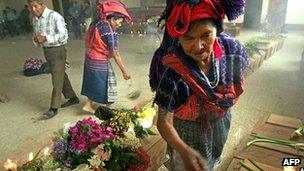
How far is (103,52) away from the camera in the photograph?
168 inches

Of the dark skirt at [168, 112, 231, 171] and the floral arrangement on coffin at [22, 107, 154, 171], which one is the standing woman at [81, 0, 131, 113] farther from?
the dark skirt at [168, 112, 231, 171]

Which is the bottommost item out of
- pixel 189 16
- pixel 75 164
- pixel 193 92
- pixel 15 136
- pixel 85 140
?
pixel 15 136

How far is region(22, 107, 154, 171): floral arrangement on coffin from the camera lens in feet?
7.79

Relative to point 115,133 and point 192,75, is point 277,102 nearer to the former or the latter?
point 115,133

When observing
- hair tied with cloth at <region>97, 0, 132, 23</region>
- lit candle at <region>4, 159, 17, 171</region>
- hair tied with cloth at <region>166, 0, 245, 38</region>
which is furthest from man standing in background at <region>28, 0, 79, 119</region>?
hair tied with cloth at <region>166, 0, 245, 38</region>

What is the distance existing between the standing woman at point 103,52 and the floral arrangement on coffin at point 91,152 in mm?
1770

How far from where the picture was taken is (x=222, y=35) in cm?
173

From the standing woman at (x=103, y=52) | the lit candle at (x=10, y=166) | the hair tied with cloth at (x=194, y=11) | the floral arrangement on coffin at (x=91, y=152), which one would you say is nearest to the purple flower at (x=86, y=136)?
the floral arrangement on coffin at (x=91, y=152)

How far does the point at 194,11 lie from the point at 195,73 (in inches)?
12.5

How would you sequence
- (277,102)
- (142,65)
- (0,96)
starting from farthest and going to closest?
(142,65) → (0,96) → (277,102)

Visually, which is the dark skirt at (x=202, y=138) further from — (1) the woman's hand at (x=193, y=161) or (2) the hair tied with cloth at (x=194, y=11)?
(2) the hair tied with cloth at (x=194, y=11)

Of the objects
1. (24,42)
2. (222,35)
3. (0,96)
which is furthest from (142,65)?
(24,42)

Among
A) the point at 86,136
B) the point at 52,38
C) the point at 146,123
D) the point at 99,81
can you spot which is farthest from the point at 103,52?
the point at 86,136

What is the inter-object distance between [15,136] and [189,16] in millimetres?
3671
